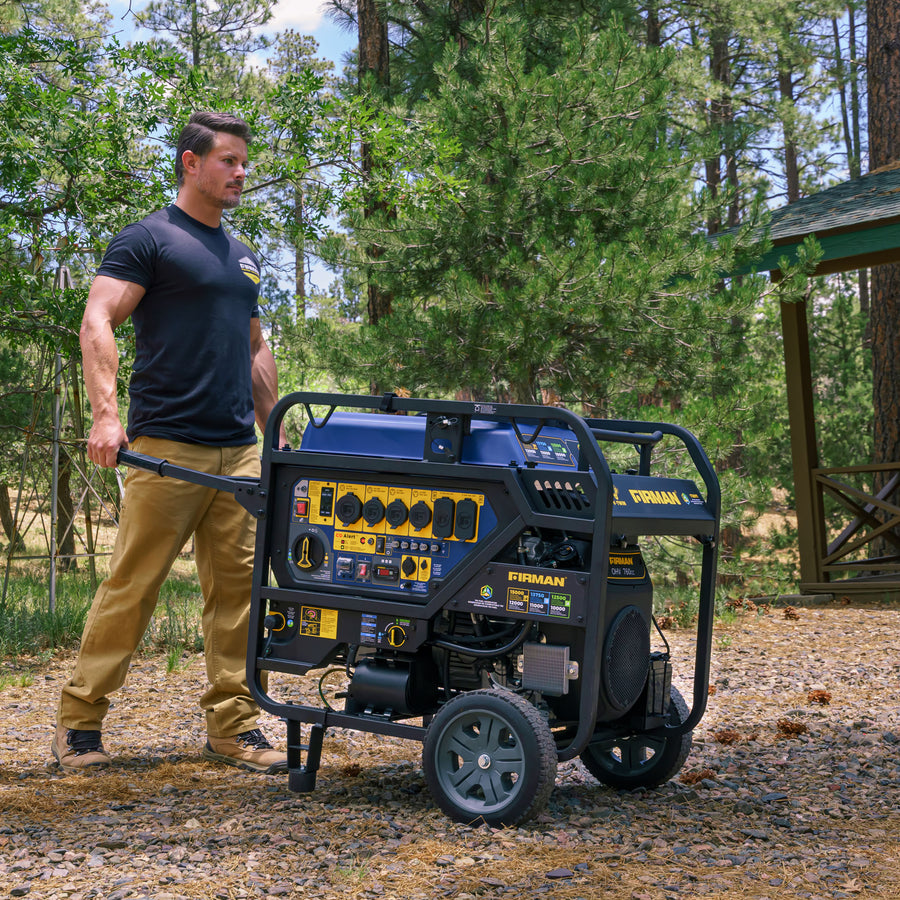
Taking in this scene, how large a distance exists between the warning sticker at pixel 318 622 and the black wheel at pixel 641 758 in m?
0.94

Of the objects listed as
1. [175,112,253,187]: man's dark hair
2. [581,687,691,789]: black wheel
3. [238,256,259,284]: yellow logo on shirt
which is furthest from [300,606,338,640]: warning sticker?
[175,112,253,187]: man's dark hair

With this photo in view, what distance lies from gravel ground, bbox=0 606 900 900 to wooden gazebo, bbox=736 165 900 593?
4.53 metres

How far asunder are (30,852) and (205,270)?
199 centimetres

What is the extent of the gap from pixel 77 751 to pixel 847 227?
22.5ft

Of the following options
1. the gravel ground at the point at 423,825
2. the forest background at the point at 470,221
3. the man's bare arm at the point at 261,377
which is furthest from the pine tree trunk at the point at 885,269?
the man's bare arm at the point at 261,377

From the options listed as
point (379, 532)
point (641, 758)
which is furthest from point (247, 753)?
point (641, 758)

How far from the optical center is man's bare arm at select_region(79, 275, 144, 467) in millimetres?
3514

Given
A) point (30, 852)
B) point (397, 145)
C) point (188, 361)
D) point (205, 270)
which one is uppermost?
point (397, 145)

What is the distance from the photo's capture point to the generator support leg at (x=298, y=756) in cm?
350

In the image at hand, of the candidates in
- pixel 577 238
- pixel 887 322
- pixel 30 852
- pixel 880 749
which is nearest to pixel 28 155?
pixel 577 238

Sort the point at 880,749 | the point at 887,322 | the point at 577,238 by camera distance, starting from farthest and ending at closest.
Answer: the point at 887,322
the point at 577,238
the point at 880,749

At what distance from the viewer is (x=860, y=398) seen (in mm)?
15602

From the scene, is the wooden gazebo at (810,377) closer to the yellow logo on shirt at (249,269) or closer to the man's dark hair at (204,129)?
the yellow logo on shirt at (249,269)

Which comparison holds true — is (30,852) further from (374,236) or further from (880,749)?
(374,236)
